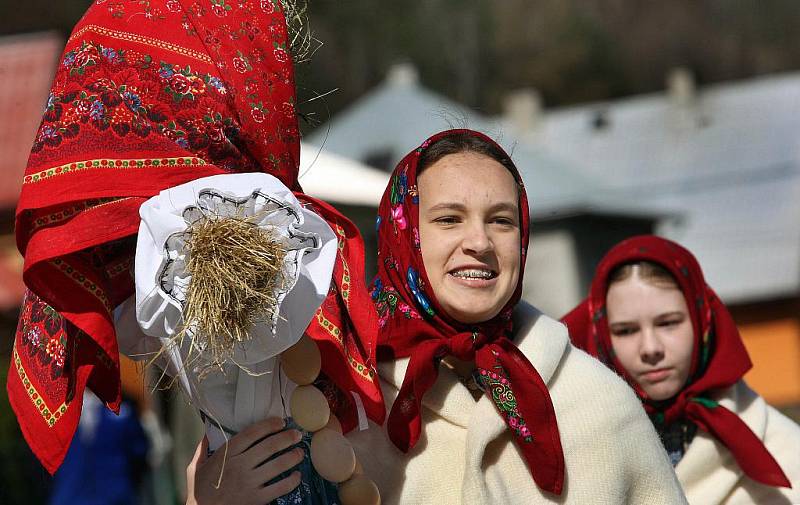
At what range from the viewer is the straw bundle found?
2189mm

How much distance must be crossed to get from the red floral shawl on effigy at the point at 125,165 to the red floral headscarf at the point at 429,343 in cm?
22

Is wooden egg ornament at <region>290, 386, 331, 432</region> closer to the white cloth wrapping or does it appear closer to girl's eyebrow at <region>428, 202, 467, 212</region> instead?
the white cloth wrapping

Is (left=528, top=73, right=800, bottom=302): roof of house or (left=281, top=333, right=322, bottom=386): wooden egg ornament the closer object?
(left=281, top=333, right=322, bottom=386): wooden egg ornament

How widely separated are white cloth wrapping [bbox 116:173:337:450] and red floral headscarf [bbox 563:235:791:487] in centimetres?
183

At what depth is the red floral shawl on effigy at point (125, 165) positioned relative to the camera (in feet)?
7.73

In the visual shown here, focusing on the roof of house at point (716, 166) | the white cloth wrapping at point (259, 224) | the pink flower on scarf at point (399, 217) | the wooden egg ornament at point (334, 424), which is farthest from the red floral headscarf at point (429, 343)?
the roof of house at point (716, 166)

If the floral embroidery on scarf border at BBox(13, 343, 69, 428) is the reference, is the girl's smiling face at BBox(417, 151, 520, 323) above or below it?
above

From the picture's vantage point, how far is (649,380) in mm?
3994

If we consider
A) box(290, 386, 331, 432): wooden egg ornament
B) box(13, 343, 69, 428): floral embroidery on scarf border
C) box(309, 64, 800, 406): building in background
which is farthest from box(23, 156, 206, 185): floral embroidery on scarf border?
box(309, 64, 800, 406): building in background

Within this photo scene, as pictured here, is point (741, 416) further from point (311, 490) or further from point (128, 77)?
point (128, 77)

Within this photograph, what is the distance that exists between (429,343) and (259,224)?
0.76 m

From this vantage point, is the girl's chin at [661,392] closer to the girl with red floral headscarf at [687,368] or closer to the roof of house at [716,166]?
the girl with red floral headscarf at [687,368]

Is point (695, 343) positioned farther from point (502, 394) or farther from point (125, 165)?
point (125, 165)

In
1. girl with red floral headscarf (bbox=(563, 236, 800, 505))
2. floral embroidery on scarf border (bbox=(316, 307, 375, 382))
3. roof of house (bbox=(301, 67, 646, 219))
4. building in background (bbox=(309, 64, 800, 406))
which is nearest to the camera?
floral embroidery on scarf border (bbox=(316, 307, 375, 382))
